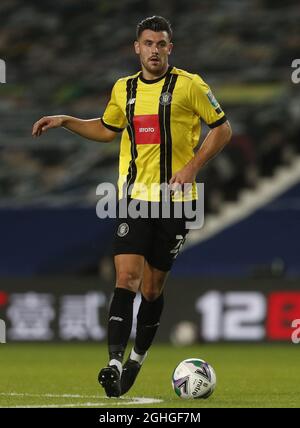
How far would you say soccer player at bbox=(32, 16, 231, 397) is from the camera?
708cm

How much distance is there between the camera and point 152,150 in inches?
286

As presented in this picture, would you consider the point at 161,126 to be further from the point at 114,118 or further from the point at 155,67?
the point at 114,118

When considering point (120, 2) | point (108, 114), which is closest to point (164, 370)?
point (108, 114)

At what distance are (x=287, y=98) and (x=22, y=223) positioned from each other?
4393 mm

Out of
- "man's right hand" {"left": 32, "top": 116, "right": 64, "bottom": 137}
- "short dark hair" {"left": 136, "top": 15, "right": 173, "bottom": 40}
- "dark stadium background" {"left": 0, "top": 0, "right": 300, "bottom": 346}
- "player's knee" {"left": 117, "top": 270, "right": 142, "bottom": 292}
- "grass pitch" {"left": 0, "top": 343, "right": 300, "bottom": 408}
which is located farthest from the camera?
"dark stadium background" {"left": 0, "top": 0, "right": 300, "bottom": 346}

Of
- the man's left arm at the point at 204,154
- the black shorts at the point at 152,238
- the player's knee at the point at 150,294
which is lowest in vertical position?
the player's knee at the point at 150,294

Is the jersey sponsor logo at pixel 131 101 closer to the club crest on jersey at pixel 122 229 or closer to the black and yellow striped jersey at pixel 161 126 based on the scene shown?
the black and yellow striped jersey at pixel 161 126

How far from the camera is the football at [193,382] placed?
7.13 meters

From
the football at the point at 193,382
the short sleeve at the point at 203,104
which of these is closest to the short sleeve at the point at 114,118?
the short sleeve at the point at 203,104

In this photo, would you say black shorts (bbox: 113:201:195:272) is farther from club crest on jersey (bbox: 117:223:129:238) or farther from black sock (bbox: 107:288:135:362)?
black sock (bbox: 107:288:135:362)

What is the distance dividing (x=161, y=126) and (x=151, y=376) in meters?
2.68

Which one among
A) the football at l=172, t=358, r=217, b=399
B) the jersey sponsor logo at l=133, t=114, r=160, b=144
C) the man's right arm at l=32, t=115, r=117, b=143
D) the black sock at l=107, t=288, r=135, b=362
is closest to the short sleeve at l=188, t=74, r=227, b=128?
the jersey sponsor logo at l=133, t=114, r=160, b=144

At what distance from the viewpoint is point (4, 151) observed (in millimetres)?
18516

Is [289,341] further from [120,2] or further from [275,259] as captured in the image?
[120,2]
